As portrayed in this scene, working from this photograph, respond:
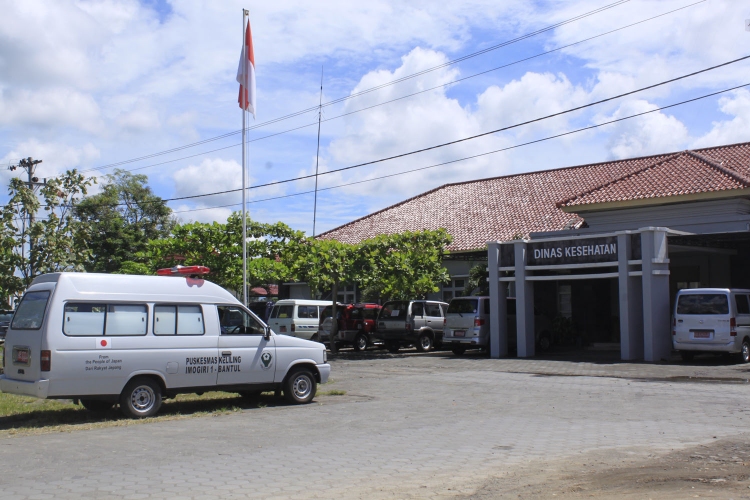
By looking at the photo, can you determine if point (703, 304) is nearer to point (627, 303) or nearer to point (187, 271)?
point (627, 303)

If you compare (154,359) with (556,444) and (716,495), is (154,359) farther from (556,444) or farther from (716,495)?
(716,495)

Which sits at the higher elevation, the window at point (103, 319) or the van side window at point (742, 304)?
the van side window at point (742, 304)

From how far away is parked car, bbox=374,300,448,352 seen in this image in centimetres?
2683

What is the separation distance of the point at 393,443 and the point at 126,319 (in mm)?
4597

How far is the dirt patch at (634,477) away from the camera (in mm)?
6793

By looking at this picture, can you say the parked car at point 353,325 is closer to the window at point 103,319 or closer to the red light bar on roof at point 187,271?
the red light bar on roof at point 187,271

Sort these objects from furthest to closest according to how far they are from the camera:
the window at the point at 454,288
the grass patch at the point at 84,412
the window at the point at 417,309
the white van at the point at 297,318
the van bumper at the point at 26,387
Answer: the window at the point at 454,288 → the white van at the point at 297,318 → the window at the point at 417,309 → the grass patch at the point at 84,412 → the van bumper at the point at 26,387

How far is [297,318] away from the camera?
92.4 feet

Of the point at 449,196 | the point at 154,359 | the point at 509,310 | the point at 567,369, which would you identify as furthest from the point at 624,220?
the point at 154,359

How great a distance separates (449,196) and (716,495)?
32.8 m

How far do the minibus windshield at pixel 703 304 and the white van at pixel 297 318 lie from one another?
1288 centimetres

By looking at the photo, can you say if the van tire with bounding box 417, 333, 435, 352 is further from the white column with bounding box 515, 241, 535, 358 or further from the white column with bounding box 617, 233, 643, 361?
the white column with bounding box 617, 233, 643, 361

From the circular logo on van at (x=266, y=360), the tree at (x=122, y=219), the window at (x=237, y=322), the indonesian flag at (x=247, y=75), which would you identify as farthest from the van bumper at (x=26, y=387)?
the tree at (x=122, y=219)

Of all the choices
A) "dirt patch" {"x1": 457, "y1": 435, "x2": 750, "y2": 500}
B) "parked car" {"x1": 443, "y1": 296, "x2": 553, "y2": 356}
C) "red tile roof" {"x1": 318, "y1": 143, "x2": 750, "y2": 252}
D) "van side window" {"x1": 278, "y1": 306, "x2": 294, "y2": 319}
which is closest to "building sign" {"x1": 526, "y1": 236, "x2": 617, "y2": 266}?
"parked car" {"x1": 443, "y1": 296, "x2": 553, "y2": 356}
